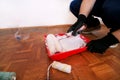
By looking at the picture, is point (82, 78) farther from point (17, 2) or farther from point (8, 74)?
point (17, 2)

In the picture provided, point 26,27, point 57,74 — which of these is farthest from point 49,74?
point 26,27

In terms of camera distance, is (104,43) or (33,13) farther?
(33,13)

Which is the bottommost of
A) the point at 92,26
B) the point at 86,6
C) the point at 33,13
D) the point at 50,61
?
the point at 50,61

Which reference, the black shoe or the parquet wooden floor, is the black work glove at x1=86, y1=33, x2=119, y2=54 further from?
the black shoe

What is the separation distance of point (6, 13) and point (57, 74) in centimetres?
129

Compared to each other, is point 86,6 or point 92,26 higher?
point 86,6

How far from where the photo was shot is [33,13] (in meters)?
1.71

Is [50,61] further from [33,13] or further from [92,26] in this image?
[33,13]

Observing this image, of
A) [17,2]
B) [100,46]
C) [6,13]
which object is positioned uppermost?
[17,2]

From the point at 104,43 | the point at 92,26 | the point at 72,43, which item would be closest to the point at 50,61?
the point at 72,43

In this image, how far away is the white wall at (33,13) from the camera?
1.65m

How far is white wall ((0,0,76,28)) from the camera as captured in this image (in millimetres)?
1649

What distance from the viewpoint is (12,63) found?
0.81 meters

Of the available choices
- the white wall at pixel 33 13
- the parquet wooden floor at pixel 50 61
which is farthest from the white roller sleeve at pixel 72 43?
the white wall at pixel 33 13
